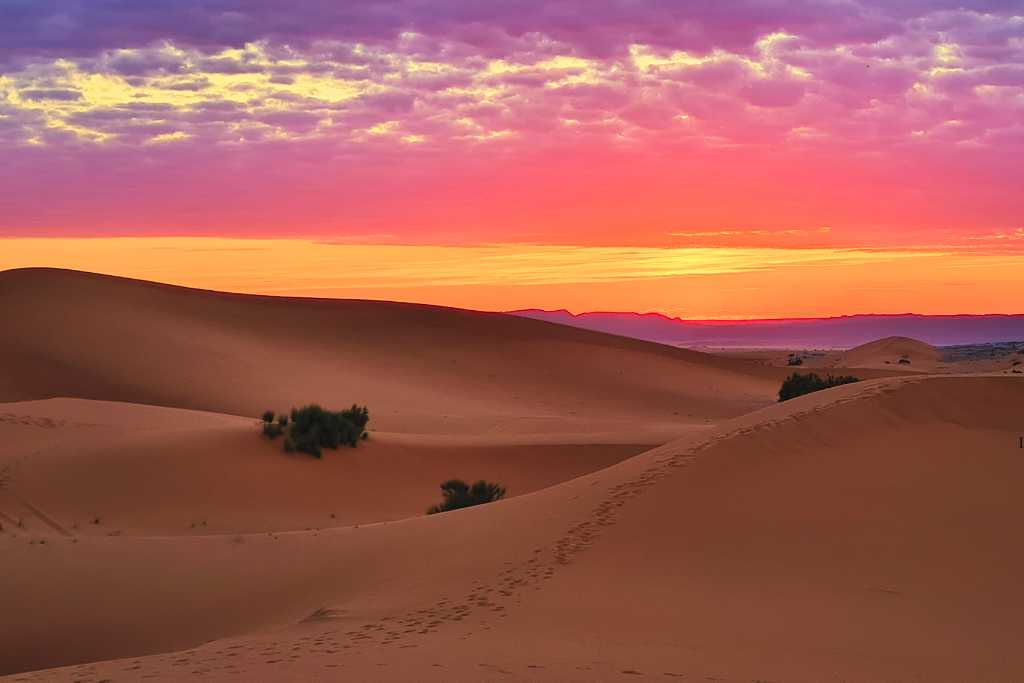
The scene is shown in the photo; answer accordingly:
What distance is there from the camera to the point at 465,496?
2045cm

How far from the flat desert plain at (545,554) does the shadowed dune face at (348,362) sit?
1411cm

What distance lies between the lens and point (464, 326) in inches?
2645

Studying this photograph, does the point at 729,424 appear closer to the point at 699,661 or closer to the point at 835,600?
the point at 835,600

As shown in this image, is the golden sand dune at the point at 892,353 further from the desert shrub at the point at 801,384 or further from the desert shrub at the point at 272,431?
the desert shrub at the point at 272,431

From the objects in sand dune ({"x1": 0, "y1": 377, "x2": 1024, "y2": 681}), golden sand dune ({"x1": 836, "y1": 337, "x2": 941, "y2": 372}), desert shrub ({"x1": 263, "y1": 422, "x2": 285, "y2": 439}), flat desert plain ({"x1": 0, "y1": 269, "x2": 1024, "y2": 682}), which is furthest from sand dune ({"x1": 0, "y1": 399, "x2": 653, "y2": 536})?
golden sand dune ({"x1": 836, "y1": 337, "x2": 941, "y2": 372})

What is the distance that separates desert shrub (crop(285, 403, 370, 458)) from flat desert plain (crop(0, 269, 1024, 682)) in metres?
0.35

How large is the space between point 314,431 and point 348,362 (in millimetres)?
29648

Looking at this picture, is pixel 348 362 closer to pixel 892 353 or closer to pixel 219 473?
pixel 219 473

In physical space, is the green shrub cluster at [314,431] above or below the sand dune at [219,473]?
above

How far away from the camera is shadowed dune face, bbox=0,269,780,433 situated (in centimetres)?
4141

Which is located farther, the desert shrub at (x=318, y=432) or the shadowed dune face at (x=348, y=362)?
the shadowed dune face at (x=348, y=362)

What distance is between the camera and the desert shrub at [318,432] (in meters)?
24.4

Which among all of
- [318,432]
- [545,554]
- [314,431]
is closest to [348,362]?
[318,432]

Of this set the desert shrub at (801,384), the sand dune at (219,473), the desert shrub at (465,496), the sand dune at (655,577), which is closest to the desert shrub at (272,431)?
the sand dune at (219,473)
